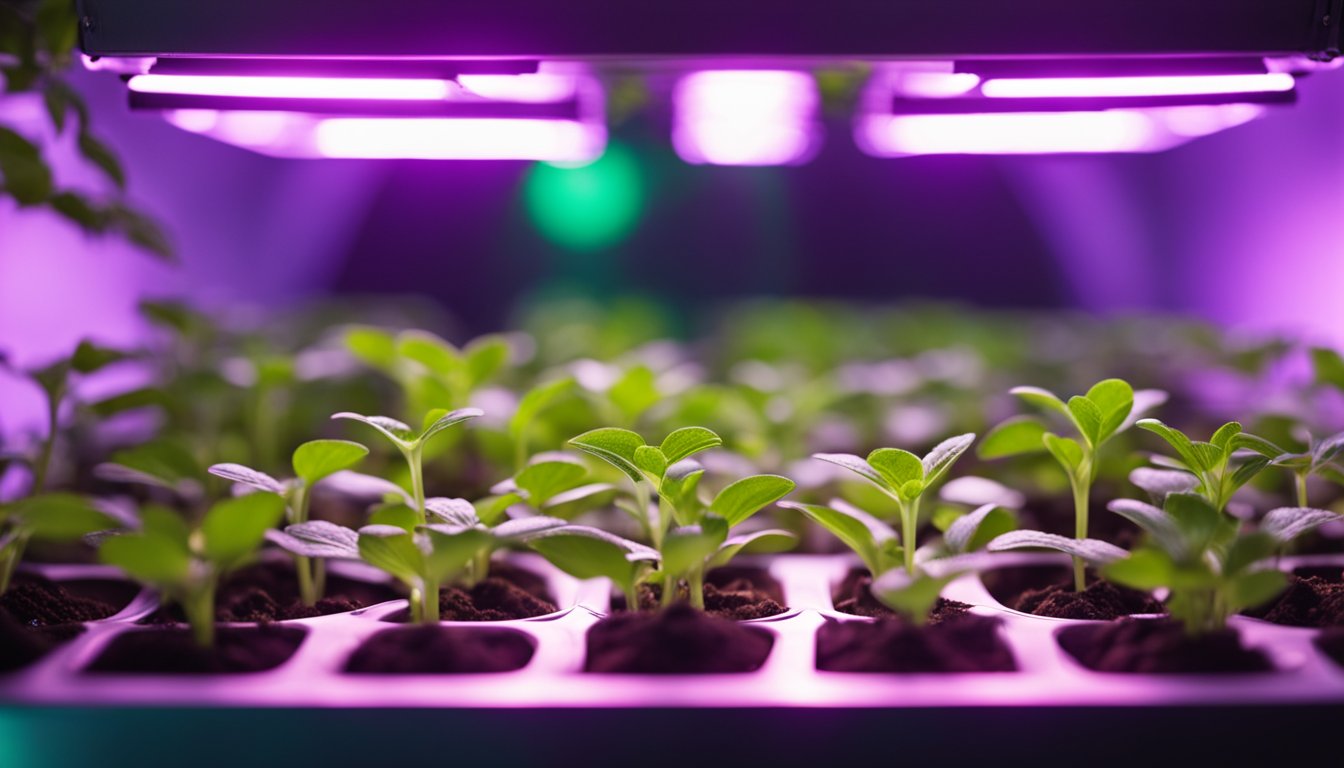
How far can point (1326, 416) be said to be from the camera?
1.45 metres

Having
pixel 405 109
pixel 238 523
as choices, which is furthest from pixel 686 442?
pixel 405 109

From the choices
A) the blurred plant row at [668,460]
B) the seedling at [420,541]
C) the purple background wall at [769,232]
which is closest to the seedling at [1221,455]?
the blurred plant row at [668,460]

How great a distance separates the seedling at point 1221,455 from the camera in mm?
773

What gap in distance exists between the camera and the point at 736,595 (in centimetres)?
90

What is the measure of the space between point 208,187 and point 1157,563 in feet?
8.17

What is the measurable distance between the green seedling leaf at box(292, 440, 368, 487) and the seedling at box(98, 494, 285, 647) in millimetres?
120

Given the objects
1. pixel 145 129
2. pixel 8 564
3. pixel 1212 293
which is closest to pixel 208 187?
pixel 145 129

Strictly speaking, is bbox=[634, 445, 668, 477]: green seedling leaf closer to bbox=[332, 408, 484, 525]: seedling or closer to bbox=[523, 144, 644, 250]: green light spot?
bbox=[332, 408, 484, 525]: seedling

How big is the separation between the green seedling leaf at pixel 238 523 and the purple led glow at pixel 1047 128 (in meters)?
0.78

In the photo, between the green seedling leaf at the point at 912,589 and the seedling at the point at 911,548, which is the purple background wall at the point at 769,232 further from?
the green seedling leaf at the point at 912,589

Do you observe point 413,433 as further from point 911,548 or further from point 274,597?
point 911,548

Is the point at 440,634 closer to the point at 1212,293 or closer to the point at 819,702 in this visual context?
the point at 819,702

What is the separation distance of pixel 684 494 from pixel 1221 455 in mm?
500

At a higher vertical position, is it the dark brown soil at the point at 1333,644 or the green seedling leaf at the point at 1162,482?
the green seedling leaf at the point at 1162,482
